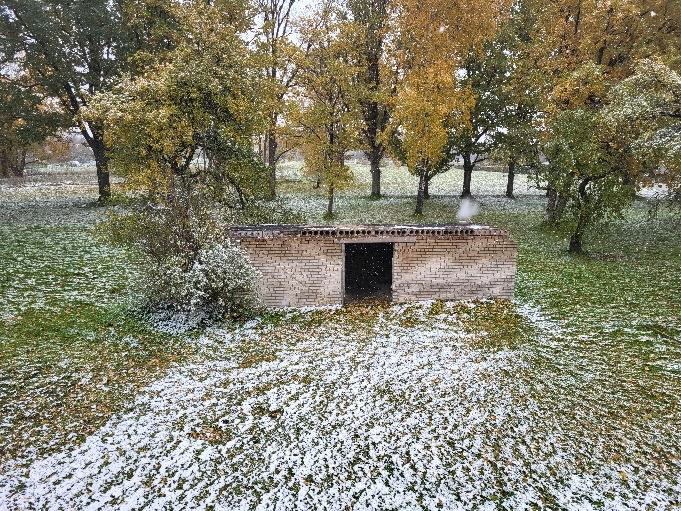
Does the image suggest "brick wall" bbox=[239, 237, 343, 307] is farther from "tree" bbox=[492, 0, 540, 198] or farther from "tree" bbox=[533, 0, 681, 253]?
"tree" bbox=[492, 0, 540, 198]

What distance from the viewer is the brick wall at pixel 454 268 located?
14344 mm

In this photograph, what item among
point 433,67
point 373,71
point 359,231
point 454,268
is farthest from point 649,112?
point 373,71

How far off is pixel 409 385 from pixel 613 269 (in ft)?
42.7

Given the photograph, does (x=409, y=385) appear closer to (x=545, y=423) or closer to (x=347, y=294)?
(x=545, y=423)

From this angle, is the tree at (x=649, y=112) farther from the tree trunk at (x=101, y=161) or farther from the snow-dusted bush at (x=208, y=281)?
the tree trunk at (x=101, y=161)

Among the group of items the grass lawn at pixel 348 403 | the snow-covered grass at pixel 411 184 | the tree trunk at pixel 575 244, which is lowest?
the grass lawn at pixel 348 403

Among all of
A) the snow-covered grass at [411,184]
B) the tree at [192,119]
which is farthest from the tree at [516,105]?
the tree at [192,119]

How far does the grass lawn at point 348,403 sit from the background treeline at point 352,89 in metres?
5.00

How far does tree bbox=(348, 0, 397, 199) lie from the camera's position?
97.8ft

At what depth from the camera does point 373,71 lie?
109 feet

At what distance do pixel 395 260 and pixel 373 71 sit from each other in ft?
76.8

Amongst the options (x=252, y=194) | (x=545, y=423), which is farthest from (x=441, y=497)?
(x=252, y=194)

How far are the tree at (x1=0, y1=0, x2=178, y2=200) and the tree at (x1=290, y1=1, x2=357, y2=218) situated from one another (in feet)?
34.3

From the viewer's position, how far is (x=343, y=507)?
668 centimetres
